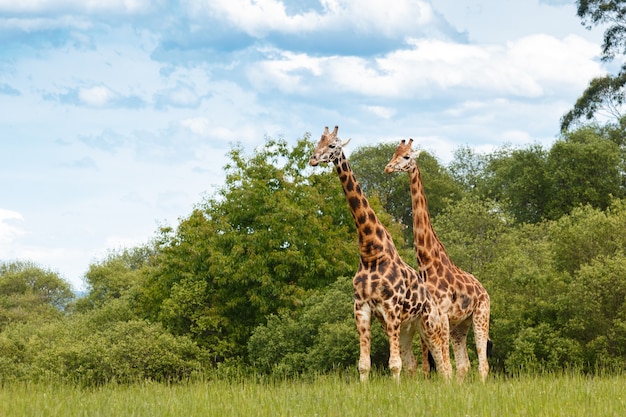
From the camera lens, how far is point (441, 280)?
15133 mm

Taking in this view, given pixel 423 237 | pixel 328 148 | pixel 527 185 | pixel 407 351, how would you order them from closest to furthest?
pixel 328 148 → pixel 407 351 → pixel 423 237 → pixel 527 185

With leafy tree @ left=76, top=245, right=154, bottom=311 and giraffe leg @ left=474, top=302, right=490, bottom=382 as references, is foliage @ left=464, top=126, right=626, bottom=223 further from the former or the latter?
giraffe leg @ left=474, top=302, right=490, bottom=382

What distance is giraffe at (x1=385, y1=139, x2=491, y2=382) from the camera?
49.0 feet

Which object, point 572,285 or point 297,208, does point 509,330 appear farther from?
point 297,208

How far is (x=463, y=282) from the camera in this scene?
1551cm

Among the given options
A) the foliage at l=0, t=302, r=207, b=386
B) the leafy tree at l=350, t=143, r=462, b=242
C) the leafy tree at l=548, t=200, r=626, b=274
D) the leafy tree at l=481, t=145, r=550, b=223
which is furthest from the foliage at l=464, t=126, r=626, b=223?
the foliage at l=0, t=302, r=207, b=386

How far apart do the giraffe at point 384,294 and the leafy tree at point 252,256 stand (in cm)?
1181

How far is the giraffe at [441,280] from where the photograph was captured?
14945 mm

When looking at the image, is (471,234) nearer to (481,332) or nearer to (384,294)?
(481,332)

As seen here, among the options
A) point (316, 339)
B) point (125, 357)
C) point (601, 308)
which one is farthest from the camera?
point (125, 357)

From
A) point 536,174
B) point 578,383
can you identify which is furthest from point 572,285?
point 536,174

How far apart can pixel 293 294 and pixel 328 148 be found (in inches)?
556

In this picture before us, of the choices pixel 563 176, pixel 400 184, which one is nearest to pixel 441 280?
pixel 563 176

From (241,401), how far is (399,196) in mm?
48697
